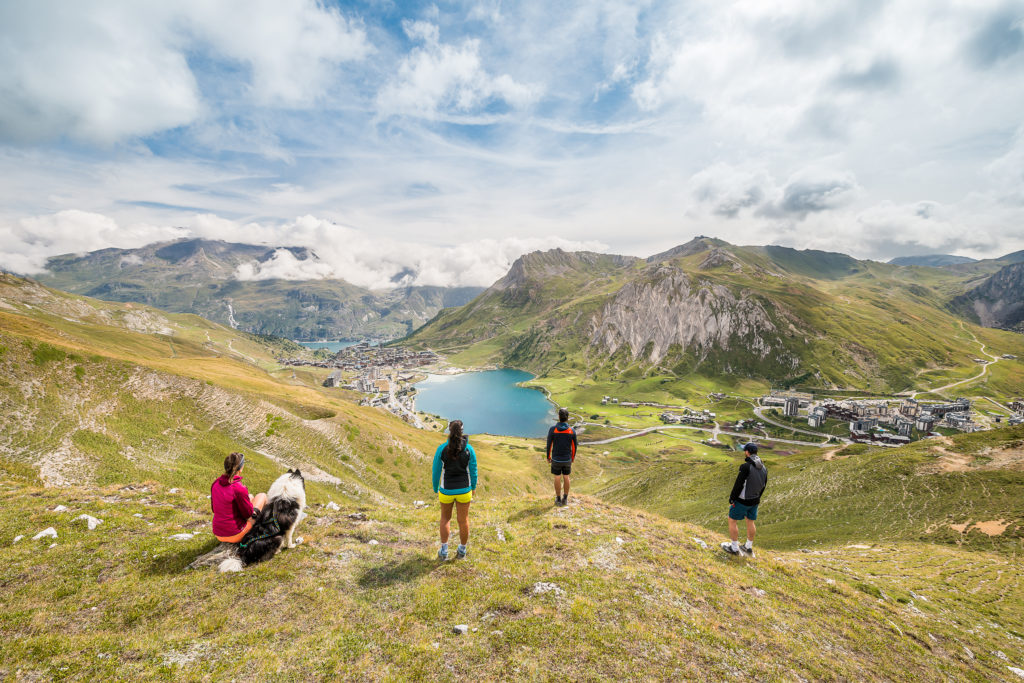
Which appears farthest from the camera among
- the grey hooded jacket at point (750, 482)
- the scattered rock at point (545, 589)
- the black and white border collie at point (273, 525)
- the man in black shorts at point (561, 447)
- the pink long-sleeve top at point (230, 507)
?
the man in black shorts at point (561, 447)

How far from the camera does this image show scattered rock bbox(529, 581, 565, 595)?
11.5 m

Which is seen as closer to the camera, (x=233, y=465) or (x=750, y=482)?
(x=233, y=465)

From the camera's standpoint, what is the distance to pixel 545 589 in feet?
38.4

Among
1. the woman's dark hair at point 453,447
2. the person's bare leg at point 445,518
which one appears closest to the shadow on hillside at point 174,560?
the person's bare leg at point 445,518

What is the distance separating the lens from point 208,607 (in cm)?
1009

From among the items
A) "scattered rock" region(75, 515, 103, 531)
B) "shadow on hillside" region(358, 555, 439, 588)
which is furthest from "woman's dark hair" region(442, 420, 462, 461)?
"scattered rock" region(75, 515, 103, 531)

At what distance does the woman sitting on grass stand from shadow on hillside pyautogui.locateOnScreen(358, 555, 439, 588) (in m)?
4.28

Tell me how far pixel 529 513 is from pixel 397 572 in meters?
7.48

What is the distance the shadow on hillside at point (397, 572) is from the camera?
1197 cm

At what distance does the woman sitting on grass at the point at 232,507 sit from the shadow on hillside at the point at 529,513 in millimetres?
10493

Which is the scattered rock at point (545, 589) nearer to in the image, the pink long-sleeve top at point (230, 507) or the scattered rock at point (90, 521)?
the pink long-sleeve top at point (230, 507)

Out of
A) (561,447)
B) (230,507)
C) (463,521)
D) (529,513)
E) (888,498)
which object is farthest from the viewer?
(888,498)

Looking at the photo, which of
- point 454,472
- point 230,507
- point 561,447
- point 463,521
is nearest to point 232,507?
point 230,507

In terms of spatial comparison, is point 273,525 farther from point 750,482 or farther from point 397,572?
point 750,482
